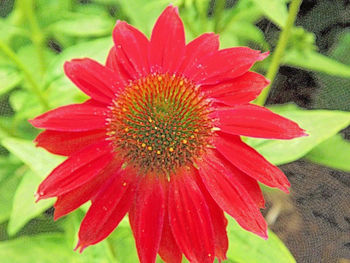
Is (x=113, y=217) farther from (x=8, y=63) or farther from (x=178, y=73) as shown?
(x=8, y=63)

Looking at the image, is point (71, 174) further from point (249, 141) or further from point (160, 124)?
point (249, 141)

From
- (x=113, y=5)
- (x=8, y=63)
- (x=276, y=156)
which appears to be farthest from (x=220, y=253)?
(x=113, y=5)

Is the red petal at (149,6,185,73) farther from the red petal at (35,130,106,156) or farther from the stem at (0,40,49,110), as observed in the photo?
the stem at (0,40,49,110)

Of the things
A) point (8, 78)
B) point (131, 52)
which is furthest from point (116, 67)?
point (8, 78)

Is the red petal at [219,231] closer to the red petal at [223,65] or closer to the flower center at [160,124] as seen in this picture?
the flower center at [160,124]

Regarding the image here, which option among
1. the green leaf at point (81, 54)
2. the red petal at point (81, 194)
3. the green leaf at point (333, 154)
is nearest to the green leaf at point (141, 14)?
the green leaf at point (81, 54)
